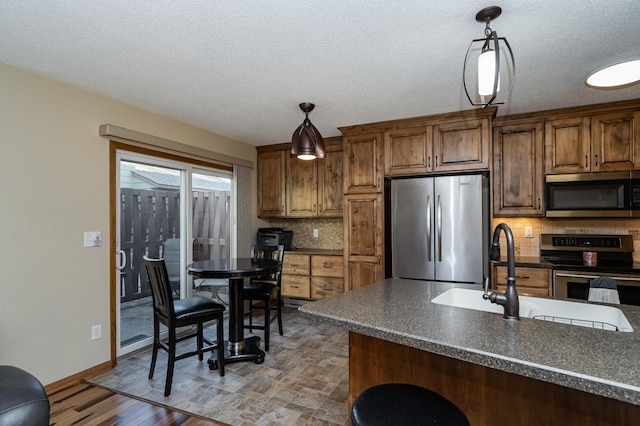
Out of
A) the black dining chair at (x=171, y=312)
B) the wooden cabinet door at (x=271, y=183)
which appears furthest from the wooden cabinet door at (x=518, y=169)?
the black dining chair at (x=171, y=312)

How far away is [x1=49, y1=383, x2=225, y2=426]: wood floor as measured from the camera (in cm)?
203

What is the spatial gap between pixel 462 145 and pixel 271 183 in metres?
2.58

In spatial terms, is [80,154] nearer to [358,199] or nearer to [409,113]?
[358,199]

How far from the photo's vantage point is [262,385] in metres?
2.47

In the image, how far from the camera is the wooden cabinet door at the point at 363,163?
3.71 meters

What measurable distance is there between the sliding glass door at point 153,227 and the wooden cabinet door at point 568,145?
3.71 meters

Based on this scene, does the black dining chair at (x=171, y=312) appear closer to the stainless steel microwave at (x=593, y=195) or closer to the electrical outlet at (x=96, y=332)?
the electrical outlet at (x=96, y=332)

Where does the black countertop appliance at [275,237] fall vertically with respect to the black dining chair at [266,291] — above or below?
above

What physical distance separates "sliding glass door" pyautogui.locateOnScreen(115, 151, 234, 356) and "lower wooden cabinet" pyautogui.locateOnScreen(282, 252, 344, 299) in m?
1.00

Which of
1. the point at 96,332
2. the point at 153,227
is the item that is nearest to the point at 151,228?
the point at 153,227

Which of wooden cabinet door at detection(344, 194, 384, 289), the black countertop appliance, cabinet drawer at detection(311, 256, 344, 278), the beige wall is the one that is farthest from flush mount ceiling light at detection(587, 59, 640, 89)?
the beige wall

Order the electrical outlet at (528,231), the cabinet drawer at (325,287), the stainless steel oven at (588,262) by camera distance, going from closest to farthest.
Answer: the stainless steel oven at (588,262)
the electrical outlet at (528,231)
the cabinet drawer at (325,287)

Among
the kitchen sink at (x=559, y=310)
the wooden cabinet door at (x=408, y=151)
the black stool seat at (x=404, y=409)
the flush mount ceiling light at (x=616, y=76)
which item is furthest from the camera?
the wooden cabinet door at (x=408, y=151)

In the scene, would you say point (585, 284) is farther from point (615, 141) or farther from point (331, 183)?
point (331, 183)
